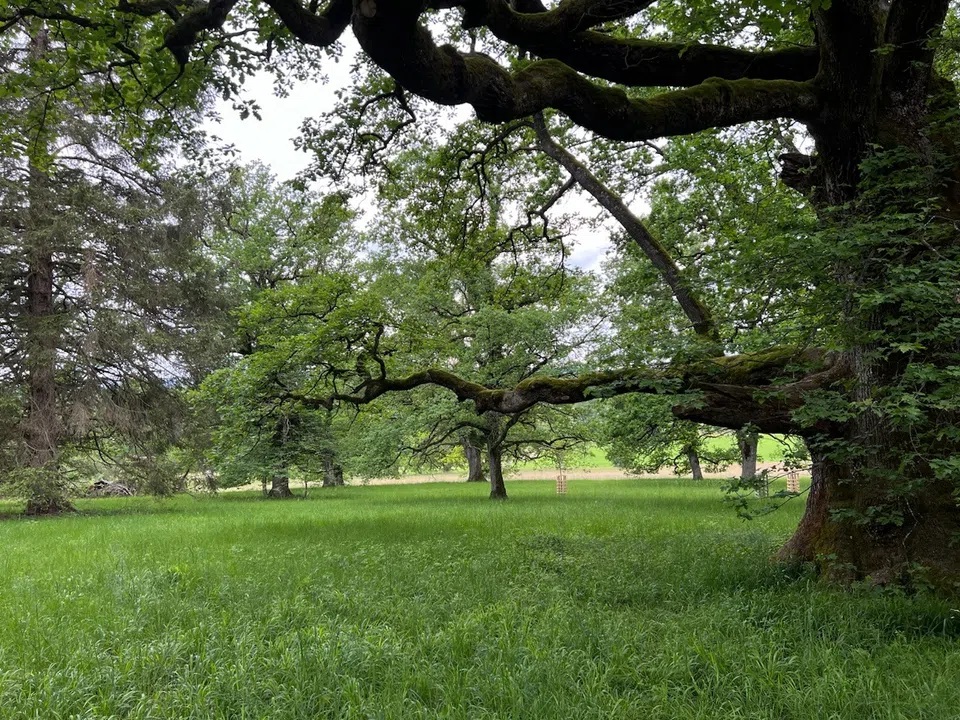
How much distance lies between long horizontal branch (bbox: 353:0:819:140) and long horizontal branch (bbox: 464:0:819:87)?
1.27ft

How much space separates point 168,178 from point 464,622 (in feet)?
66.1

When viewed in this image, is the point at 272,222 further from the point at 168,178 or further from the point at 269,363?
the point at 269,363

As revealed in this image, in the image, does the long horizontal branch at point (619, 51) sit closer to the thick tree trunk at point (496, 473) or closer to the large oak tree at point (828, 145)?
the large oak tree at point (828, 145)

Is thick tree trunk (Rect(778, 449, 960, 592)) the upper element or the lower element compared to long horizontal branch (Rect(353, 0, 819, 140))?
lower

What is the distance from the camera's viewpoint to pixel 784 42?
804 centimetres

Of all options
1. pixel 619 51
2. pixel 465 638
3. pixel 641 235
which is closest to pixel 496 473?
pixel 641 235

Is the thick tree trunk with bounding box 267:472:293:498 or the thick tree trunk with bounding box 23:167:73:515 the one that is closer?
the thick tree trunk with bounding box 23:167:73:515

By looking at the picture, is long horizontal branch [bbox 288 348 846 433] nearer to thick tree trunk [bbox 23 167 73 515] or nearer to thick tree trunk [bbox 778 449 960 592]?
thick tree trunk [bbox 778 449 960 592]

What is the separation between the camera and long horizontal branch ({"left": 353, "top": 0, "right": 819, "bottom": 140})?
3947mm

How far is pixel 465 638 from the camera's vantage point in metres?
4.66

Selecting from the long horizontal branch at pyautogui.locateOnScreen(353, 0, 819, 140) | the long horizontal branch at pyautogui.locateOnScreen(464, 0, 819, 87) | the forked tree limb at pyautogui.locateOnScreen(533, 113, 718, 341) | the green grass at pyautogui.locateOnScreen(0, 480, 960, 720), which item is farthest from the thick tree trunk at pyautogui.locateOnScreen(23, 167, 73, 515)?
the long horizontal branch at pyautogui.locateOnScreen(353, 0, 819, 140)

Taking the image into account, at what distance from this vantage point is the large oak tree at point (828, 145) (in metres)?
4.34

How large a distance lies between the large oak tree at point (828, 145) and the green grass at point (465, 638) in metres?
1.13

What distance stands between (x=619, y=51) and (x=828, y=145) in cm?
246
